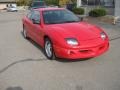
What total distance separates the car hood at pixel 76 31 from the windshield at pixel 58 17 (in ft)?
1.42

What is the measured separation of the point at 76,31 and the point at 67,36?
1.36ft

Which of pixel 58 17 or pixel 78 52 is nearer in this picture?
pixel 78 52

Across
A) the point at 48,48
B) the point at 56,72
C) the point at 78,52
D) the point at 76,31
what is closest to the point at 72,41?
the point at 78,52

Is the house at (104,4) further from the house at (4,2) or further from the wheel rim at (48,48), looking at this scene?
the house at (4,2)

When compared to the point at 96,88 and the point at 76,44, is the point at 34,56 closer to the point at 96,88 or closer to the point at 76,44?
the point at 76,44

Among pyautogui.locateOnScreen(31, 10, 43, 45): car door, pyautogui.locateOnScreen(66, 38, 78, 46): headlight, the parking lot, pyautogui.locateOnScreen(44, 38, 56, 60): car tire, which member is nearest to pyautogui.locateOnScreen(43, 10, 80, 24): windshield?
pyautogui.locateOnScreen(31, 10, 43, 45): car door

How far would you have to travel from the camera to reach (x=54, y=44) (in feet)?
24.0

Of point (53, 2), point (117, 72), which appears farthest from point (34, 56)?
point (53, 2)

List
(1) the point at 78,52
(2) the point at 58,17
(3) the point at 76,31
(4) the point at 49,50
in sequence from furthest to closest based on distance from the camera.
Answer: (2) the point at 58,17 → (4) the point at 49,50 → (3) the point at 76,31 → (1) the point at 78,52

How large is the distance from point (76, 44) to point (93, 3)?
2045cm

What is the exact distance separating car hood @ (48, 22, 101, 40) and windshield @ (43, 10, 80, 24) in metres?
0.43

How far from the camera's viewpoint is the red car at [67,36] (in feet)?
22.9

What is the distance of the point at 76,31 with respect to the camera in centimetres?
745

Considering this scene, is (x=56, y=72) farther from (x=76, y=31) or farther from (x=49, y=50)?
(x=76, y=31)
